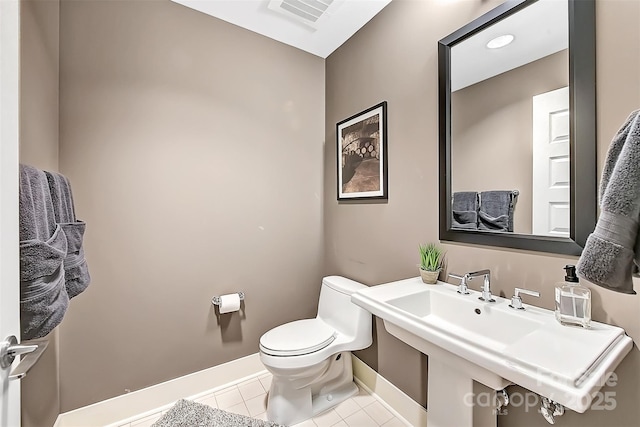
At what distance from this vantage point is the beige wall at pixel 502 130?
1.08 metres

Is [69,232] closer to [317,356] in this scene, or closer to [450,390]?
[317,356]

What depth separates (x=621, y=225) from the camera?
56 centimetres

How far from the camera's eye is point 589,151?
0.94 metres

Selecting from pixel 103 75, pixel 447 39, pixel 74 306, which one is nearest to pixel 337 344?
pixel 74 306

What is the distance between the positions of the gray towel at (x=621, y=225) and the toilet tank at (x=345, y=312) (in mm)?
1253

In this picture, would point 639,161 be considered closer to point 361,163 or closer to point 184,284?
point 361,163

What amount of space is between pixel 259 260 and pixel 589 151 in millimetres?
1820

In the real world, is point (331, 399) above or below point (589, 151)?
below

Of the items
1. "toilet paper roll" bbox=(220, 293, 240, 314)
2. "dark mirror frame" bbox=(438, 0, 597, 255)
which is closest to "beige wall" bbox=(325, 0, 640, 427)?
"dark mirror frame" bbox=(438, 0, 597, 255)

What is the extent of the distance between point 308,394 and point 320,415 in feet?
0.48

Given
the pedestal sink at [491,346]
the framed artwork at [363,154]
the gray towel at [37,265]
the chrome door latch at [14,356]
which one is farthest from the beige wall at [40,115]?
the framed artwork at [363,154]

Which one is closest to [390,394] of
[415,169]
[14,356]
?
[415,169]

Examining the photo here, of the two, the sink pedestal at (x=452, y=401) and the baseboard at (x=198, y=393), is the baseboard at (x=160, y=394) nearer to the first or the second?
the baseboard at (x=198, y=393)

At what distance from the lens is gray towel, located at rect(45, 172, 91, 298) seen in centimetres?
101
